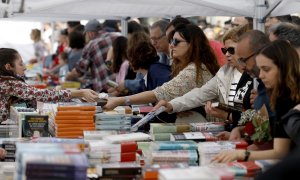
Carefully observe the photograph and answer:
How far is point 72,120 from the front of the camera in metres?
4.84

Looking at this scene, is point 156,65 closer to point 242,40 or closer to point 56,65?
point 242,40

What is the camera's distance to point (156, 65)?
20.5 feet

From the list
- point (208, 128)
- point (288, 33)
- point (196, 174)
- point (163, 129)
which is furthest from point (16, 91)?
point (196, 174)

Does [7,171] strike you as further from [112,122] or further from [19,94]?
[19,94]

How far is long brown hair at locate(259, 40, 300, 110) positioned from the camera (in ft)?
11.8

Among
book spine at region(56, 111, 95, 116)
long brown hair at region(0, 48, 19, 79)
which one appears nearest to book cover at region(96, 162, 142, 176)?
book spine at region(56, 111, 95, 116)

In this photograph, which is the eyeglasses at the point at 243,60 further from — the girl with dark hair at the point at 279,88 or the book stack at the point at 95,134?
the book stack at the point at 95,134

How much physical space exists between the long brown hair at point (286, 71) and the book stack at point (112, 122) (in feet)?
5.11

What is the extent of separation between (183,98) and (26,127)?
48.4 inches

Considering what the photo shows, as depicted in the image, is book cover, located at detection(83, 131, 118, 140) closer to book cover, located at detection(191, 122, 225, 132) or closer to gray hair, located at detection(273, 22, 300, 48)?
book cover, located at detection(191, 122, 225, 132)

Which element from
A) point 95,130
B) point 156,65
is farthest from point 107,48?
point 95,130

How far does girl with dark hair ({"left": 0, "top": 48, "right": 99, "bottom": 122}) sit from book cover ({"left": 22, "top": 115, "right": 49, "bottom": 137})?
1.87ft

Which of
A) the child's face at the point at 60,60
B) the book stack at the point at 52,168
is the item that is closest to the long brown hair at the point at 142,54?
the book stack at the point at 52,168

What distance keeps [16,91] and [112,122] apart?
89 cm
